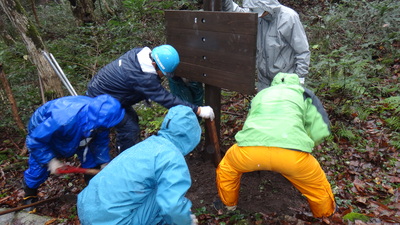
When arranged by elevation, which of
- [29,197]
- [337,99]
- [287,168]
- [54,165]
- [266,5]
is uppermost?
[266,5]

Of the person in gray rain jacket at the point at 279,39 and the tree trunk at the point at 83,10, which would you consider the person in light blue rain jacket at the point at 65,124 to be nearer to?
the person in gray rain jacket at the point at 279,39

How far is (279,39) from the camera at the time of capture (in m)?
3.74

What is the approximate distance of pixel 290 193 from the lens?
3.71m

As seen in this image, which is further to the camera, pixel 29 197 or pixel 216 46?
pixel 29 197

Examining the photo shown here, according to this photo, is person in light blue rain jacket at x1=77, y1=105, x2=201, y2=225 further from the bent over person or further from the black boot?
the black boot

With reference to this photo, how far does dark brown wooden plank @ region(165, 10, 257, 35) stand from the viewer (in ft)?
9.70

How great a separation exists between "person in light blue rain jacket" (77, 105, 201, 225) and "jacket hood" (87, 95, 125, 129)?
103cm

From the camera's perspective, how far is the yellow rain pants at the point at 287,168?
2586mm

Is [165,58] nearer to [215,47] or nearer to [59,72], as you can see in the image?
[215,47]

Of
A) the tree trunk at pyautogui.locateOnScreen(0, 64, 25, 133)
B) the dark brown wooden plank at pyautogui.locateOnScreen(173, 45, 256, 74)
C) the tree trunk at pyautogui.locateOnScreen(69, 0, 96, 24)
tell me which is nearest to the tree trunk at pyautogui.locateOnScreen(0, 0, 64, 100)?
the tree trunk at pyautogui.locateOnScreen(0, 64, 25, 133)

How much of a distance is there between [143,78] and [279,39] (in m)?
1.84

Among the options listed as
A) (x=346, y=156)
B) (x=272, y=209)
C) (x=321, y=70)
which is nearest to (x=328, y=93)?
(x=321, y=70)

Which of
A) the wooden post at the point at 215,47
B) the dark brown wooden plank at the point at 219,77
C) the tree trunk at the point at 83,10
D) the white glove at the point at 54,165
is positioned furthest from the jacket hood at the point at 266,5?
the tree trunk at the point at 83,10

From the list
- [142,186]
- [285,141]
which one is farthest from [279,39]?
[142,186]
